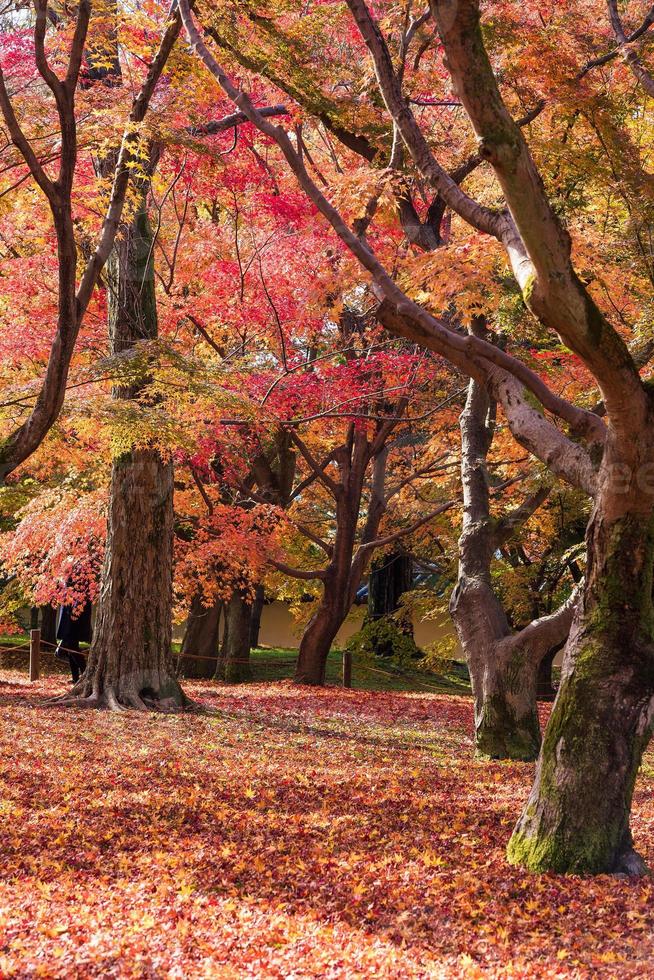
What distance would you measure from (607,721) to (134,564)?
6.78 metres

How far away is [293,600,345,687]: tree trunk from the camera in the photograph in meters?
16.2

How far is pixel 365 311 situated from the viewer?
46.5 ft

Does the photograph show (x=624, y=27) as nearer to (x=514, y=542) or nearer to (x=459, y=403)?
(x=459, y=403)

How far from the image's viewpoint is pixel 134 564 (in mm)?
10531

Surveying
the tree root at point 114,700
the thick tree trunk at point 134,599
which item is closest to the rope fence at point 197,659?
→ the tree root at point 114,700

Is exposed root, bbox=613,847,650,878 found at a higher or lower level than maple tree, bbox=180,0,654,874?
lower

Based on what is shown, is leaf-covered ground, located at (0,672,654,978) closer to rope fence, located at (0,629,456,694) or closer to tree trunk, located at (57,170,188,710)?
tree trunk, located at (57,170,188,710)

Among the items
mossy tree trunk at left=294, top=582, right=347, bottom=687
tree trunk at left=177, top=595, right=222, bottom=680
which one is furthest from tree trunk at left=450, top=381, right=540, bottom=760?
tree trunk at left=177, top=595, right=222, bottom=680

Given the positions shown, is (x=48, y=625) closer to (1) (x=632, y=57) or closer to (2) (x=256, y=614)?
(2) (x=256, y=614)

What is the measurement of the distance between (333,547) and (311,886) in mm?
11670

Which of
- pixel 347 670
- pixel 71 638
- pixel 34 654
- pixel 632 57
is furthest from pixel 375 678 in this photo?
pixel 632 57

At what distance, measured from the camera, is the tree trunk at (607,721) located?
4.77 meters

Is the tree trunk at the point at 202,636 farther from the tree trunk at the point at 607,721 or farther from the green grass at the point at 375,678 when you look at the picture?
the tree trunk at the point at 607,721

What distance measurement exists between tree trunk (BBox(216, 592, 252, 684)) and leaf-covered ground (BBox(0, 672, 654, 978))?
8848mm
